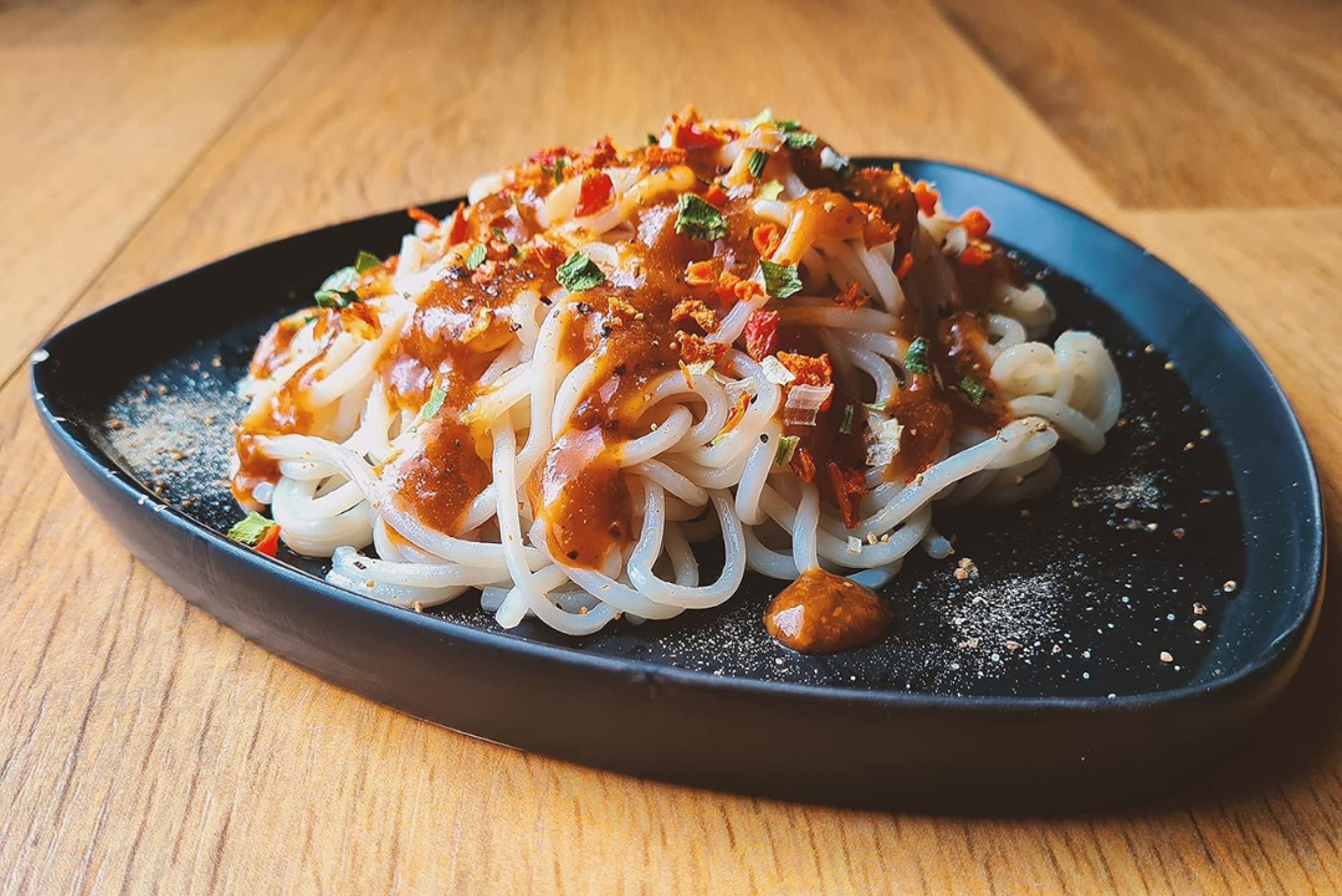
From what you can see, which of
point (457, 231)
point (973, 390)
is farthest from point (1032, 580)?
point (457, 231)

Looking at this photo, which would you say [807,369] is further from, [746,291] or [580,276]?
→ [580,276]

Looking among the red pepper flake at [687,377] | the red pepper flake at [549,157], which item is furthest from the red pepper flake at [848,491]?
the red pepper flake at [549,157]

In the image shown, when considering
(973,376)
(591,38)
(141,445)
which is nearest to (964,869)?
(973,376)

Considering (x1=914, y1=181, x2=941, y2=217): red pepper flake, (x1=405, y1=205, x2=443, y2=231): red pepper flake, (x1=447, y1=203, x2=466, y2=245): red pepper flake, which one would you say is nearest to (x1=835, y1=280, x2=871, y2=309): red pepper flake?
(x1=914, y1=181, x2=941, y2=217): red pepper flake

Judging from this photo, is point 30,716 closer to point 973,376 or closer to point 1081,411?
point 973,376

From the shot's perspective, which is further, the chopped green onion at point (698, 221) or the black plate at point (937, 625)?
the chopped green onion at point (698, 221)

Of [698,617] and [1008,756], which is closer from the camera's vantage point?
[1008,756]

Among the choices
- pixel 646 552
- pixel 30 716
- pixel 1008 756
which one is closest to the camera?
pixel 1008 756

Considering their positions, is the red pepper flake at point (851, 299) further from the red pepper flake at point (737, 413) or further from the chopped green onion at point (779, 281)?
the red pepper flake at point (737, 413)
